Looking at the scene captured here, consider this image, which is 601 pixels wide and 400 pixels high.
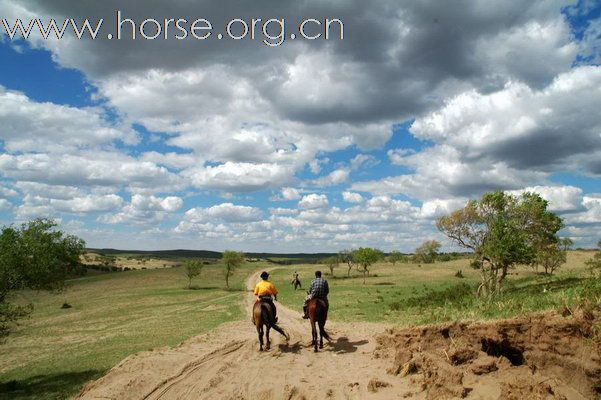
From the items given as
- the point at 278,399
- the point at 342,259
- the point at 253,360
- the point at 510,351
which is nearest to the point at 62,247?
the point at 253,360

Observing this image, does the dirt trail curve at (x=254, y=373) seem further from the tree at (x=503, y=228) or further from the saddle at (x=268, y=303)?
the tree at (x=503, y=228)

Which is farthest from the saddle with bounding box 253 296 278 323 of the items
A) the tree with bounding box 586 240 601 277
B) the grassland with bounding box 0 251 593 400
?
the tree with bounding box 586 240 601 277

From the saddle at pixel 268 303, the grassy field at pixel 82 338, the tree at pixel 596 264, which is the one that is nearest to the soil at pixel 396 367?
the saddle at pixel 268 303

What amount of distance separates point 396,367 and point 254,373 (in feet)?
15.0

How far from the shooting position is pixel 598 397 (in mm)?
8773

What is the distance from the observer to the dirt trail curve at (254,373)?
39.5 ft

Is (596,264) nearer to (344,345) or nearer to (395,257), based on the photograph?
(344,345)

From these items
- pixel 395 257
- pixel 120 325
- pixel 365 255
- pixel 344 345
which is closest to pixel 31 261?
pixel 344 345

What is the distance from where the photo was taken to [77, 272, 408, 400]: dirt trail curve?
12.1 m

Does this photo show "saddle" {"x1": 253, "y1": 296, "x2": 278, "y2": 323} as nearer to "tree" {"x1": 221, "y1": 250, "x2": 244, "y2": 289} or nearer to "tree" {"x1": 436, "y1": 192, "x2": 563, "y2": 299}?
"tree" {"x1": 436, "y1": 192, "x2": 563, "y2": 299}

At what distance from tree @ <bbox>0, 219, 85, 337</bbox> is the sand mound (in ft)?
53.8

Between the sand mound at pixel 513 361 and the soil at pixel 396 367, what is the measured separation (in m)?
0.02

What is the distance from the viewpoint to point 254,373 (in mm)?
13922

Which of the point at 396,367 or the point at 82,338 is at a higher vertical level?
the point at 396,367
